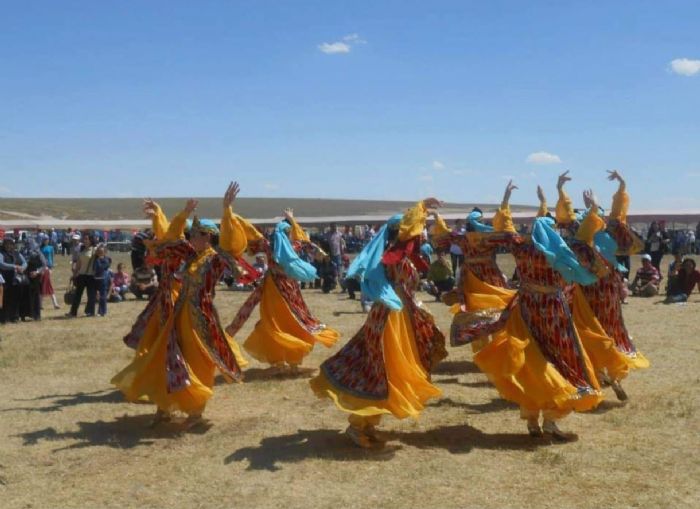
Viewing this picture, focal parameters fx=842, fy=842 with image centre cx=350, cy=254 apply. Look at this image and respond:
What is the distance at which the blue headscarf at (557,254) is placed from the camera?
23.1 ft

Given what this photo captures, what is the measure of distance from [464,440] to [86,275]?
37.7ft

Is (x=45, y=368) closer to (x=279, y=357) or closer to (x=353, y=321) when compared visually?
(x=279, y=357)

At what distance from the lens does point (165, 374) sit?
25.6 feet

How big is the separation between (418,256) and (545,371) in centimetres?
149

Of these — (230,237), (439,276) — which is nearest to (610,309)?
(230,237)

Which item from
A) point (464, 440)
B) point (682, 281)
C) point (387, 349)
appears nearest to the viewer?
point (387, 349)

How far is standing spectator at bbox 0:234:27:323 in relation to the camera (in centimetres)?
1571

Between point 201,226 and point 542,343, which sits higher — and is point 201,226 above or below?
above

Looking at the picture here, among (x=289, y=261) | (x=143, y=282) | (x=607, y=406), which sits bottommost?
(x=607, y=406)

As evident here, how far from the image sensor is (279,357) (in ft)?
34.7

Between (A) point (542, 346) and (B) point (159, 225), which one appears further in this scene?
(B) point (159, 225)

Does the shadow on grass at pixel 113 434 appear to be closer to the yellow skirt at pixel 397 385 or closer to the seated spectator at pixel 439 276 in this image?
the yellow skirt at pixel 397 385

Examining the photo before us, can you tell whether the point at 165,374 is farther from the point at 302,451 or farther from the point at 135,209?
the point at 135,209

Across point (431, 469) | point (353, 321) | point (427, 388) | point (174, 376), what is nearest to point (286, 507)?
point (431, 469)
